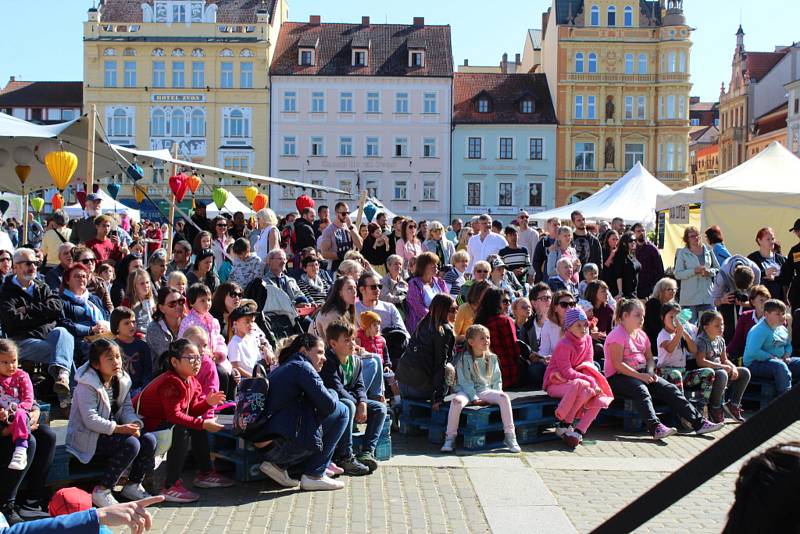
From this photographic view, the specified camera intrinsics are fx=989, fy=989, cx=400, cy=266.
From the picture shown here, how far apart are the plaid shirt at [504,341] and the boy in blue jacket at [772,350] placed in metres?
2.98

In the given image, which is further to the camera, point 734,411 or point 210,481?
point 734,411

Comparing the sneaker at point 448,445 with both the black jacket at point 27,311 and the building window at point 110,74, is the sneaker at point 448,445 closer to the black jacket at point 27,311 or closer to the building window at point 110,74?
the black jacket at point 27,311

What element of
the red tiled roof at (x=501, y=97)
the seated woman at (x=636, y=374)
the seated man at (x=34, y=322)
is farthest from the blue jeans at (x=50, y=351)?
the red tiled roof at (x=501, y=97)

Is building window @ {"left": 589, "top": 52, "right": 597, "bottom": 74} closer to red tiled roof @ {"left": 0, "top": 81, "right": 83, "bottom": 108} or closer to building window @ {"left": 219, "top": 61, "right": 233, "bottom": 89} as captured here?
building window @ {"left": 219, "top": 61, "right": 233, "bottom": 89}

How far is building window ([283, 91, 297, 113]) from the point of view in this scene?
57688mm

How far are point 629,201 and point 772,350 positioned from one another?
51.8 ft

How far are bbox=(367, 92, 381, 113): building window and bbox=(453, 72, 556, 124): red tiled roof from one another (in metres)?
4.53

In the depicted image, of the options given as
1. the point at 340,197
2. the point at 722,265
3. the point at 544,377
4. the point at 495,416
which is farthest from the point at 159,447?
the point at 340,197

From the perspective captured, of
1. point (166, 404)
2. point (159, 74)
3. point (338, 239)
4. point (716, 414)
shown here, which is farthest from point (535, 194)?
point (166, 404)

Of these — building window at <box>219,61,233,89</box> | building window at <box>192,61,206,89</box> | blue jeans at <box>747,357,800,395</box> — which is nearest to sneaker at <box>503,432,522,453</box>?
blue jeans at <box>747,357,800,395</box>

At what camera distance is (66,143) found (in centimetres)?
1695

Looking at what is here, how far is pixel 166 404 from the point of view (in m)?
7.23

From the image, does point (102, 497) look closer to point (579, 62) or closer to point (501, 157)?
point (501, 157)

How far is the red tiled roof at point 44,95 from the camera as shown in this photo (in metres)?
64.4
